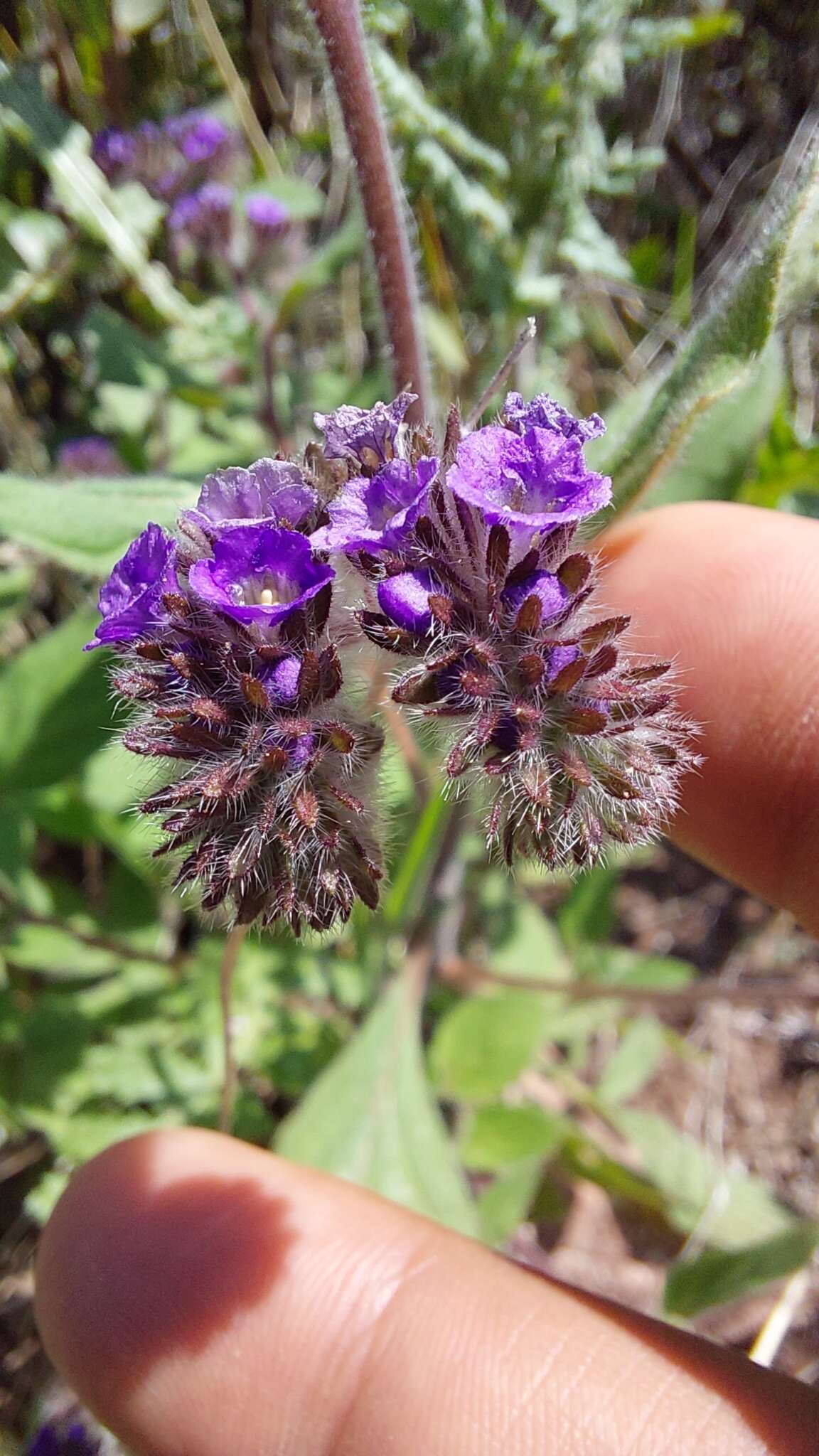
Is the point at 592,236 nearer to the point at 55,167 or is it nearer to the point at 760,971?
the point at 55,167

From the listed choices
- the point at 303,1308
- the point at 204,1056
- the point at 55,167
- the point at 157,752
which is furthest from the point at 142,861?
the point at 55,167

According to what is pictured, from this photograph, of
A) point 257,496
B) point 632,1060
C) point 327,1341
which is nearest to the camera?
point 257,496

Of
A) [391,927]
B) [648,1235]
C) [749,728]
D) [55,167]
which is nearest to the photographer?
[749,728]

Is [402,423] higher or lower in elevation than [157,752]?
higher

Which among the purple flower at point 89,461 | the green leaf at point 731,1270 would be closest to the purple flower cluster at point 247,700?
the green leaf at point 731,1270

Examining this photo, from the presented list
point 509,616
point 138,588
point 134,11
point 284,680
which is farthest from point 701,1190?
point 134,11

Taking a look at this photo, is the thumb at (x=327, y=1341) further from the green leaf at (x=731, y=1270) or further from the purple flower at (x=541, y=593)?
the purple flower at (x=541, y=593)

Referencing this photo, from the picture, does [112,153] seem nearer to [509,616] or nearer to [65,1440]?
[509,616]

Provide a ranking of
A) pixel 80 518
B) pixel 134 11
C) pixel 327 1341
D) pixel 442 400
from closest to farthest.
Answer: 1. pixel 80 518
2. pixel 327 1341
3. pixel 134 11
4. pixel 442 400
